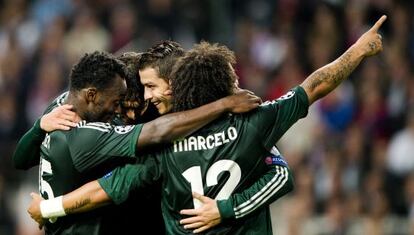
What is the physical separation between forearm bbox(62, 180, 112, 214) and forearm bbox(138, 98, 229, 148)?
35 centimetres

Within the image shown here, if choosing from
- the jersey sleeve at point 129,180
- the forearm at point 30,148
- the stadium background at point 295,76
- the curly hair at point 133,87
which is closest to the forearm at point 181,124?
the jersey sleeve at point 129,180

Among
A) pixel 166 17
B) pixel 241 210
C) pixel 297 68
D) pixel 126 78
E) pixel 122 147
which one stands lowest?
pixel 241 210

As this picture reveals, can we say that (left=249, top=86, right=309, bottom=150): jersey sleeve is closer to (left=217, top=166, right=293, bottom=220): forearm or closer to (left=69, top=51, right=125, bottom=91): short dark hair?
(left=217, top=166, right=293, bottom=220): forearm

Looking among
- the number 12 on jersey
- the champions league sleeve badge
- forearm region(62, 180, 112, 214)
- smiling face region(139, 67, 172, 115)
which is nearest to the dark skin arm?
forearm region(62, 180, 112, 214)

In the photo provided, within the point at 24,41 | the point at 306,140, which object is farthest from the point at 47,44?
the point at 306,140

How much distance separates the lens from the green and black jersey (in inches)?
230

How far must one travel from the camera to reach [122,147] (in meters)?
5.91

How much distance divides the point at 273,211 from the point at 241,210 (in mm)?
5485

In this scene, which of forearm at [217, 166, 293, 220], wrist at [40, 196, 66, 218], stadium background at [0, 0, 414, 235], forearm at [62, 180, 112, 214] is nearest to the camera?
forearm at [217, 166, 293, 220]

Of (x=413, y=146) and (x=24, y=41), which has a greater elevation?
(x=24, y=41)

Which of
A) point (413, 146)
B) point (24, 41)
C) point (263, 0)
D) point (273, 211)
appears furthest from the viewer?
point (24, 41)

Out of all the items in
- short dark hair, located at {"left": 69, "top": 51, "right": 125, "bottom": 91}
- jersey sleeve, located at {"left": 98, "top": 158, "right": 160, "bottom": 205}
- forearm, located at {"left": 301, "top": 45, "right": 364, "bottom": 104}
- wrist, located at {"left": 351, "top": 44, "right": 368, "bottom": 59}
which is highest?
short dark hair, located at {"left": 69, "top": 51, "right": 125, "bottom": 91}

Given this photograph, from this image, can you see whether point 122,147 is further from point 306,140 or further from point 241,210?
point 306,140

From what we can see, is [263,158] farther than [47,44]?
No
